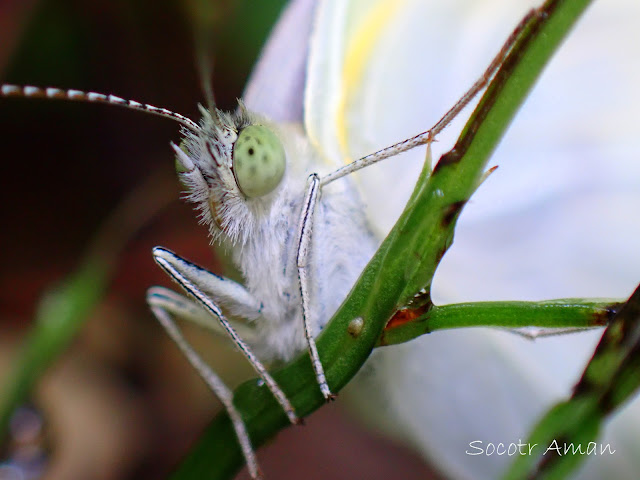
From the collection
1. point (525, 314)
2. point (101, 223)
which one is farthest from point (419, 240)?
point (101, 223)

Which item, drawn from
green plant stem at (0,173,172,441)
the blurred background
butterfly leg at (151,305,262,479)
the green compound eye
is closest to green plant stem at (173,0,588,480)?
butterfly leg at (151,305,262,479)

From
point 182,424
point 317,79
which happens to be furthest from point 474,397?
point 182,424

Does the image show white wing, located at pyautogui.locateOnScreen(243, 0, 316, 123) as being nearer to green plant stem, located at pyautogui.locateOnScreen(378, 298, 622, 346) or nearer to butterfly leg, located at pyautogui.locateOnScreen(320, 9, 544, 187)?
butterfly leg, located at pyautogui.locateOnScreen(320, 9, 544, 187)

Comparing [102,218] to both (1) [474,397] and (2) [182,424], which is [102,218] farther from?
(1) [474,397]

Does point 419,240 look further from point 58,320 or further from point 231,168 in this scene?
A: point 58,320

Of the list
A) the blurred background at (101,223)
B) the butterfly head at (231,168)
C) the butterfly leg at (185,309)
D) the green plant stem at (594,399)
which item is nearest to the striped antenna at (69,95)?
the butterfly head at (231,168)

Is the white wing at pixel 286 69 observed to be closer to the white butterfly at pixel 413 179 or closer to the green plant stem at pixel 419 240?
the white butterfly at pixel 413 179
